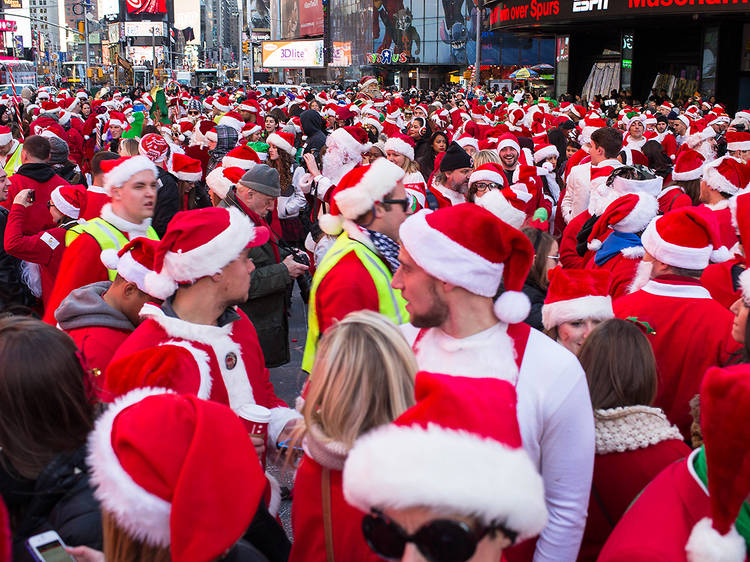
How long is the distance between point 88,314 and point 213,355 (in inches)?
30.0

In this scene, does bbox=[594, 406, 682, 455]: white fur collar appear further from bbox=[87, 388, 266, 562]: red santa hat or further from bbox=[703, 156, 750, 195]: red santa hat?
bbox=[703, 156, 750, 195]: red santa hat

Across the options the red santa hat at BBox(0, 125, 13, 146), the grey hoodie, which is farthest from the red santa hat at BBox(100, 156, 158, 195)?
the red santa hat at BBox(0, 125, 13, 146)

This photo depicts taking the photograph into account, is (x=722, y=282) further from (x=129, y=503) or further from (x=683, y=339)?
(x=129, y=503)

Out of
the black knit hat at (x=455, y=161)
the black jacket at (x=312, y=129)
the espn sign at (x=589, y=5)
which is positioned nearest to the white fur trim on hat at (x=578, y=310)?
the black knit hat at (x=455, y=161)

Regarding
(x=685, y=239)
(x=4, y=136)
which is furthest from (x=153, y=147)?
(x=685, y=239)

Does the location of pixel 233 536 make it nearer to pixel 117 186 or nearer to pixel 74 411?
pixel 74 411

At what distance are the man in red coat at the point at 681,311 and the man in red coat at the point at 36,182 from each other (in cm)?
476

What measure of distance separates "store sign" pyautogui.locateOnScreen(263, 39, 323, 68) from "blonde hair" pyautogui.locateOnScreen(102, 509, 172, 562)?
6191 centimetres

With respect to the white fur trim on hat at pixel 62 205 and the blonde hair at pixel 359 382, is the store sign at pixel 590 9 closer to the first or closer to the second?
the white fur trim on hat at pixel 62 205

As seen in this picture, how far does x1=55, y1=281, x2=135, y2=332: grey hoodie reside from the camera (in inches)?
138

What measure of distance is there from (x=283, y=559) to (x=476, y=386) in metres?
1.04

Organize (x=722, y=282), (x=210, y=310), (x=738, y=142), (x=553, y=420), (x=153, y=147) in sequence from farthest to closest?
1. (x=738, y=142)
2. (x=153, y=147)
3. (x=722, y=282)
4. (x=210, y=310)
5. (x=553, y=420)

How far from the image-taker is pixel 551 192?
347 inches

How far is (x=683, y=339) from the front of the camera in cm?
374
